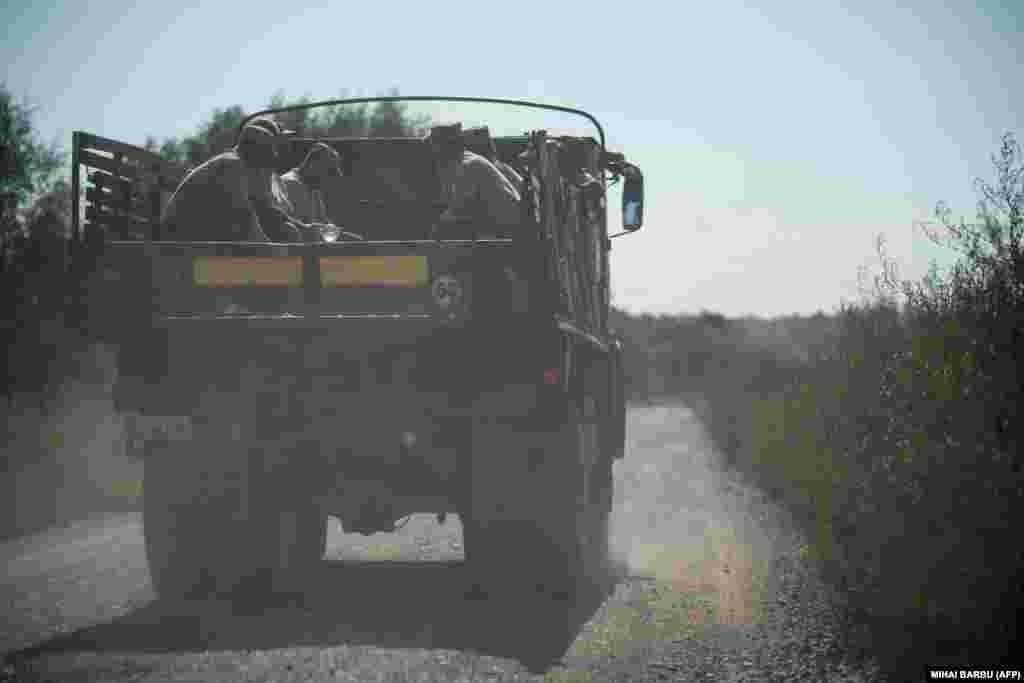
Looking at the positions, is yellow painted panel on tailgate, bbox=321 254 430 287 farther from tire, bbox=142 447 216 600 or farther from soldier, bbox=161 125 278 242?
tire, bbox=142 447 216 600

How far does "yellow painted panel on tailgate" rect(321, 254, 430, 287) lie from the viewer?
6594mm

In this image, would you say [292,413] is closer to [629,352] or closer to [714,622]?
[714,622]

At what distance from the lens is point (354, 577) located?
27.3 feet

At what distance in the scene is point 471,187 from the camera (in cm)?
754

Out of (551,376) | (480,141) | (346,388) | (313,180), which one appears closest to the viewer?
(551,376)

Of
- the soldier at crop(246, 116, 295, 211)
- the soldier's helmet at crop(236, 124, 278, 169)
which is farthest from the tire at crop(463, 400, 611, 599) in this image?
the soldier's helmet at crop(236, 124, 278, 169)

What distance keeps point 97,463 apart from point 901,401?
13.7 meters

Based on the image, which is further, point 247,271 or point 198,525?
point 198,525

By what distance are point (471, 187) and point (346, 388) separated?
1.65m

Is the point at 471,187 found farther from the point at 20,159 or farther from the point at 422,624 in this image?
the point at 20,159

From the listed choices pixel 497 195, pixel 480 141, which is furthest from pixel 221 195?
pixel 480 141

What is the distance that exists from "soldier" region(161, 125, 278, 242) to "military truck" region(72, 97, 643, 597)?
54 centimetres

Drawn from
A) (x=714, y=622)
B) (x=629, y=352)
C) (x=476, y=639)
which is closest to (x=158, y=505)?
(x=476, y=639)

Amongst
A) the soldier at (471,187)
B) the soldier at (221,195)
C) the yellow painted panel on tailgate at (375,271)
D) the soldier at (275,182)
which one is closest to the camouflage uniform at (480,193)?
the soldier at (471,187)
